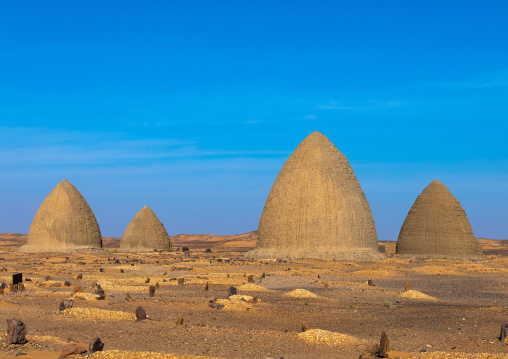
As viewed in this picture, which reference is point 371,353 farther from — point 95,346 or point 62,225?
point 62,225

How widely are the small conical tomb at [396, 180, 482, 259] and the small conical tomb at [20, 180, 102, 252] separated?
2158cm

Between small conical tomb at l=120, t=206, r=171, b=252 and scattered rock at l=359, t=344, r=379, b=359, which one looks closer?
scattered rock at l=359, t=344, r=379, b=359

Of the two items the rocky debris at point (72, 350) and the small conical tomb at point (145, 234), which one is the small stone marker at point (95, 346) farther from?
the small conical tomb at point (145, 234)

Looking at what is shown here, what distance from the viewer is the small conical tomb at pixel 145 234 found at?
47344 millimetres

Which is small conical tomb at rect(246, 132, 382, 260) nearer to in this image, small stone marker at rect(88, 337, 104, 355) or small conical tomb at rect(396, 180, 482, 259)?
small conical tomb at rect(396, 180, 482, 259)

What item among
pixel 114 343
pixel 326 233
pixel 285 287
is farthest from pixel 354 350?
pixel 326 233

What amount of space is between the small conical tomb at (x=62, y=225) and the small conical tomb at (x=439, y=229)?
2158cm

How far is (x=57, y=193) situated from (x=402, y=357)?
3962 centimetres

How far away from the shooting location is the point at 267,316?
12000mm

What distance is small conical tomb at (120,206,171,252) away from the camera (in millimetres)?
47344

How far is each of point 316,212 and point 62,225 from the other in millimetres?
18251

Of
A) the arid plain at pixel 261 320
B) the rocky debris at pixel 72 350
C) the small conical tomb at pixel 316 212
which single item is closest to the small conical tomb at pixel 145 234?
the small conical tomb at pixel 316 212

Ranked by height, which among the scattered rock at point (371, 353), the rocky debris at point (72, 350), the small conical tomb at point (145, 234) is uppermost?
the small conical tomb at point (145, 234)

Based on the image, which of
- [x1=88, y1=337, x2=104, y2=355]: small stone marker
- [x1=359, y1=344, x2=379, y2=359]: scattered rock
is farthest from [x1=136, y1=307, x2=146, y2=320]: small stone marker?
[x1=359, y1=344, x2=379, y2=359]: scattered rock
